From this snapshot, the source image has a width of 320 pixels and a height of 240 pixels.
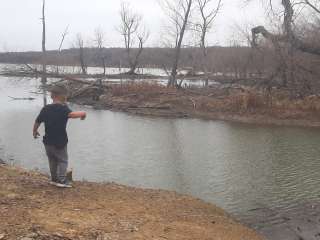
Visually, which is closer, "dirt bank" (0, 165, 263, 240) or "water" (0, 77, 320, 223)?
"dirt bank" (0, 165, 263, 240)

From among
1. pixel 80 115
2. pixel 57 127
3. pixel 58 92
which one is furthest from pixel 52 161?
pixel 58 92

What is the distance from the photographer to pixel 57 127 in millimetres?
8578

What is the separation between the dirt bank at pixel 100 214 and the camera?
657 cm

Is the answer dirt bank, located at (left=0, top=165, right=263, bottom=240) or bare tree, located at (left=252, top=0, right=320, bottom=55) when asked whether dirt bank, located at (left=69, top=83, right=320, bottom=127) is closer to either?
bare tree, located at (left=252, top=0, right=320, bottom=55)

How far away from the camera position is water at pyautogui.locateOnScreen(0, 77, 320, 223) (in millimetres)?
12258

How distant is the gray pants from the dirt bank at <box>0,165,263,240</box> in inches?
9.3

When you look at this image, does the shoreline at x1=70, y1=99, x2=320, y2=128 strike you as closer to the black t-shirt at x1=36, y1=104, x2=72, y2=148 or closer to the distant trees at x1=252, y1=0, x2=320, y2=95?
the distant trees at x1=252, y1=0, x2=320, y2=95

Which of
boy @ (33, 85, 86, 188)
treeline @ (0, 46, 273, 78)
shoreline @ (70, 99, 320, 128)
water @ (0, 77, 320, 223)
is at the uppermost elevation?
treeline @ (0, 46, 273, 78)

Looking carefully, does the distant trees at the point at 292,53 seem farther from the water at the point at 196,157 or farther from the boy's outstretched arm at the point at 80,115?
the boy's outstretched arm at the point at 80,115

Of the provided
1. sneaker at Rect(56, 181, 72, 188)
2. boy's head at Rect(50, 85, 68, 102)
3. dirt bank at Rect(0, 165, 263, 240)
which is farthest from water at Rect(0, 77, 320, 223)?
boy's head at Rect(50, 85, 68, 102)

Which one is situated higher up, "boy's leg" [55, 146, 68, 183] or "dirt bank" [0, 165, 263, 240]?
"boy's leg" [55, 146, 68, 183]

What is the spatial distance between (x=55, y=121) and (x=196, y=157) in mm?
8255

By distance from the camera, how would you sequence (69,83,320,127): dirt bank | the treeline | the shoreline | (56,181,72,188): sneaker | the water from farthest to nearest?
the treeline < (69,83,320,127): dirt bank < the shoreline < the water < (56,181,72,188): sneaker

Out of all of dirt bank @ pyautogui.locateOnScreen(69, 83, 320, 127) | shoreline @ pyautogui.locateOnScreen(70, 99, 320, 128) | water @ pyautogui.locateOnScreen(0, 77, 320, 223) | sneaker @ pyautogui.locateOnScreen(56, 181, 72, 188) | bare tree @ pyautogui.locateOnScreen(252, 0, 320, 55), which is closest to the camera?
sneaker @ pyautogui.locateOnScreen(56, 181, 72, 188)
